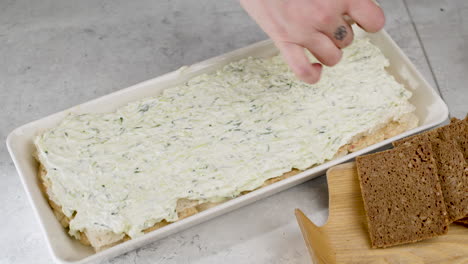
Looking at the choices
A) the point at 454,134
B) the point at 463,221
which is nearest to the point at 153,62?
the point at 454,134

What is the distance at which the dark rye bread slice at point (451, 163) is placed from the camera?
1.85m

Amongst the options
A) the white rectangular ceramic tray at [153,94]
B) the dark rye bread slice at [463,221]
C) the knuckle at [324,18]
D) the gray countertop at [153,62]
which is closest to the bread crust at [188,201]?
the white rectangular ceramic tray at [153,94]

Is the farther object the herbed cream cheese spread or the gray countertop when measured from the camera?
the gray countertop

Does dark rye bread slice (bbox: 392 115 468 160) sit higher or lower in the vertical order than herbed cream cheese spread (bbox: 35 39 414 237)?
lower

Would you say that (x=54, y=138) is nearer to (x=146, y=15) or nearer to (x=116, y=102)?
(x=116, y=102)

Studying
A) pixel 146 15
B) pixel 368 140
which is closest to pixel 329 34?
pixel 368 140

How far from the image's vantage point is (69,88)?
2406 millimetres

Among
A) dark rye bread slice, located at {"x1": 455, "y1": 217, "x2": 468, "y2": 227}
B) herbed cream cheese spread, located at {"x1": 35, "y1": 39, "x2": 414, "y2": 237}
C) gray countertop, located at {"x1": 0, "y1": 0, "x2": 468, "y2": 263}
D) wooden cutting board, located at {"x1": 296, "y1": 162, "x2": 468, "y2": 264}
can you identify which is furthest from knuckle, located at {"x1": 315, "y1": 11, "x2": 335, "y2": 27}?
dark rye bread slice, located at {"x1": 455, "y1": 217, "x2": 468, "y2": 227}

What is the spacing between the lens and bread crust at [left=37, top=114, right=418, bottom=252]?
1.76 meters

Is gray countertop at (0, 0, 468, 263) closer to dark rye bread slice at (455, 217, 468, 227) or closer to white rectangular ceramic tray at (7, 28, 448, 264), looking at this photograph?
white rectangular ceramic tray at (7, 28, 448, 264)

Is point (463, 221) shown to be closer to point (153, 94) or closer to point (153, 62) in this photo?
point (153, 94)

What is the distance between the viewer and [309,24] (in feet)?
5.32

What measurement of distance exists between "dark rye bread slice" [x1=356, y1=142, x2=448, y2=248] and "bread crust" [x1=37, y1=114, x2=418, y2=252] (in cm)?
10

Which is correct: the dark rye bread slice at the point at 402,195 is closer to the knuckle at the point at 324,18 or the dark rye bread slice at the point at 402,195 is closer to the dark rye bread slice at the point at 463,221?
the dark rye bread slice at the point at 463,221
